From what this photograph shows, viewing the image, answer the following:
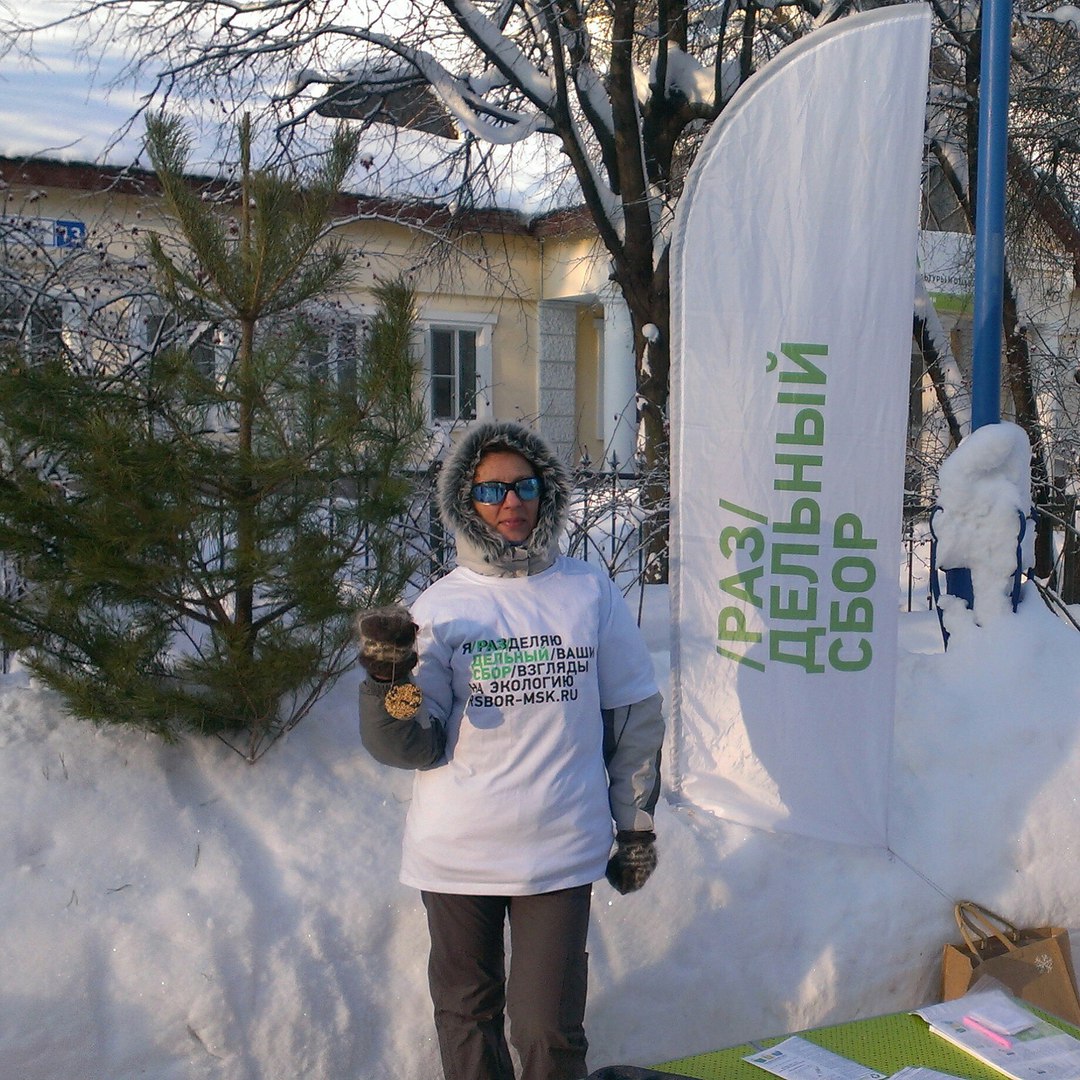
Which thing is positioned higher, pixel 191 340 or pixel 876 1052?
pixel 191 340

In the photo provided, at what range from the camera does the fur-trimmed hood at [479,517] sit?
8.64ft

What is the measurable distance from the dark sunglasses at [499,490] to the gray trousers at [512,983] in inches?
34.3

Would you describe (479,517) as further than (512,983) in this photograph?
Yes

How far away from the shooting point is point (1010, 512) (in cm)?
412

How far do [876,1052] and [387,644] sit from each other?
1.26 meters

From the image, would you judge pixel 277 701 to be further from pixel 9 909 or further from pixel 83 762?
pixel 9 909

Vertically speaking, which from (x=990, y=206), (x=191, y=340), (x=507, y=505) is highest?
(x=990, y=206)

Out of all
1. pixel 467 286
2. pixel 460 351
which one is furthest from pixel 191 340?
pixel 460 351

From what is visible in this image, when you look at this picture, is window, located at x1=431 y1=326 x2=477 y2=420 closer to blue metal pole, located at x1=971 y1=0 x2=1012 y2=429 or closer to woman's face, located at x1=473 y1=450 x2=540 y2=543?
blue metal pole, located at x1=971 y1=0 x2=1012 y2=429

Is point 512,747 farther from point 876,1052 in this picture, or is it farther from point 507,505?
point 876,1052

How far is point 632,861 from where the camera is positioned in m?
2.66

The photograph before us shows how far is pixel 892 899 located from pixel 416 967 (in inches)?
58.7

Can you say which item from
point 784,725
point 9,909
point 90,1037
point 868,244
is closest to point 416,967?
point 90,1037

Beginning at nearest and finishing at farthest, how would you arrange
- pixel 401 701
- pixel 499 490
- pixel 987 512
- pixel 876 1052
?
pixel 876 1052 < pixel 401 701 < pixel 499 490 < pixel 987 512
